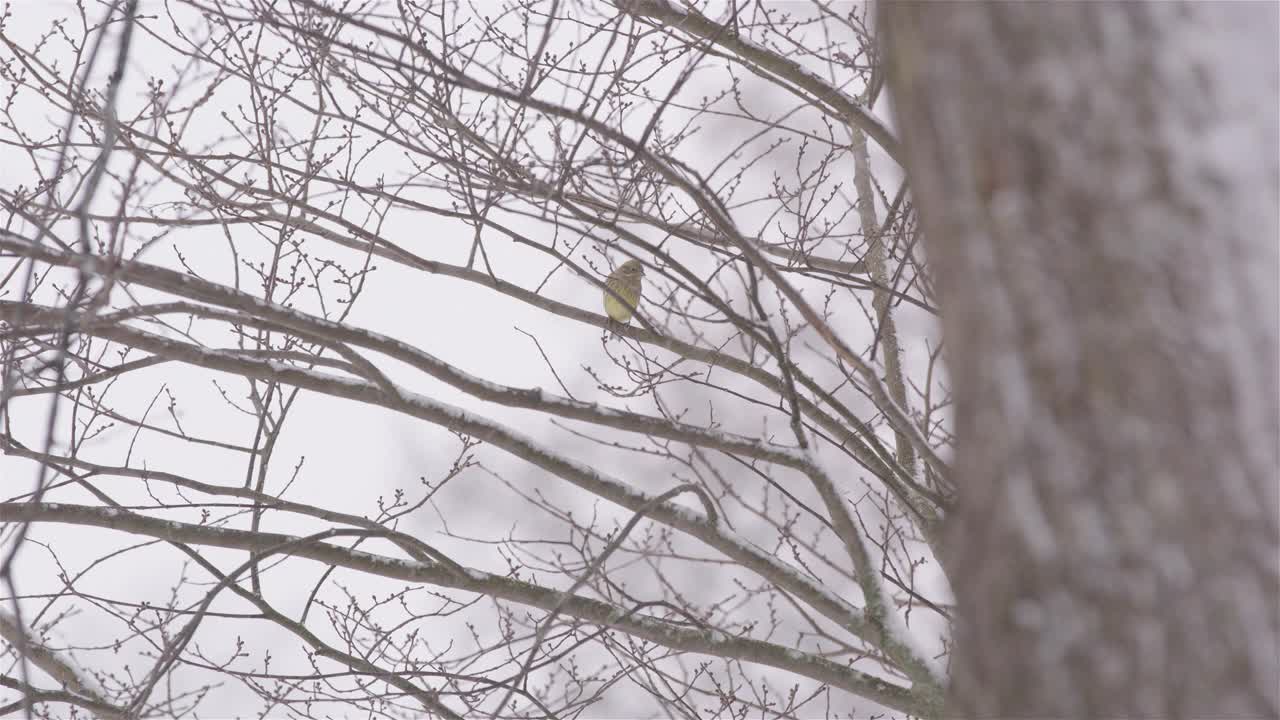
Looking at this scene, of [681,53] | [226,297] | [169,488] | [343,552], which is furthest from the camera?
[169,488]

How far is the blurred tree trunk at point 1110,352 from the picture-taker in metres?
0.97

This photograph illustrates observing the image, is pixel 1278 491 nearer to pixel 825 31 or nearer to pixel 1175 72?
pixel 1175 72

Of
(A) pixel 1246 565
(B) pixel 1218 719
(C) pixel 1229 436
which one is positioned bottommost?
(B) pixel 1218 719

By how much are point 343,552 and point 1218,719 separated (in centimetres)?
298

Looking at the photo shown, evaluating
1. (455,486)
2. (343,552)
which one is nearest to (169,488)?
(455,486)

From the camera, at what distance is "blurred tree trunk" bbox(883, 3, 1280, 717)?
38.1 inches

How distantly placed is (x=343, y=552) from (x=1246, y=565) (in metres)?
2.99

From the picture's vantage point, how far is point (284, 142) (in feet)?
13.9

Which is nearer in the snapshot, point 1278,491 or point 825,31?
point 1278,491

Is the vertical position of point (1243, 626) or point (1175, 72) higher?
point (1175, 72)

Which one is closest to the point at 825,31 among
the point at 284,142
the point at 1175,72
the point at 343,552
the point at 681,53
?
the point at 681,53

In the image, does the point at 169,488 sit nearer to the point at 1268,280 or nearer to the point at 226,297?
the point at 226,297

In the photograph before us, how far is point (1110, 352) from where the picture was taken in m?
1.01

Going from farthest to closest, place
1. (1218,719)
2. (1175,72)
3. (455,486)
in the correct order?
1. (455,486)
2. (1175,72)
3. (1218,719)
